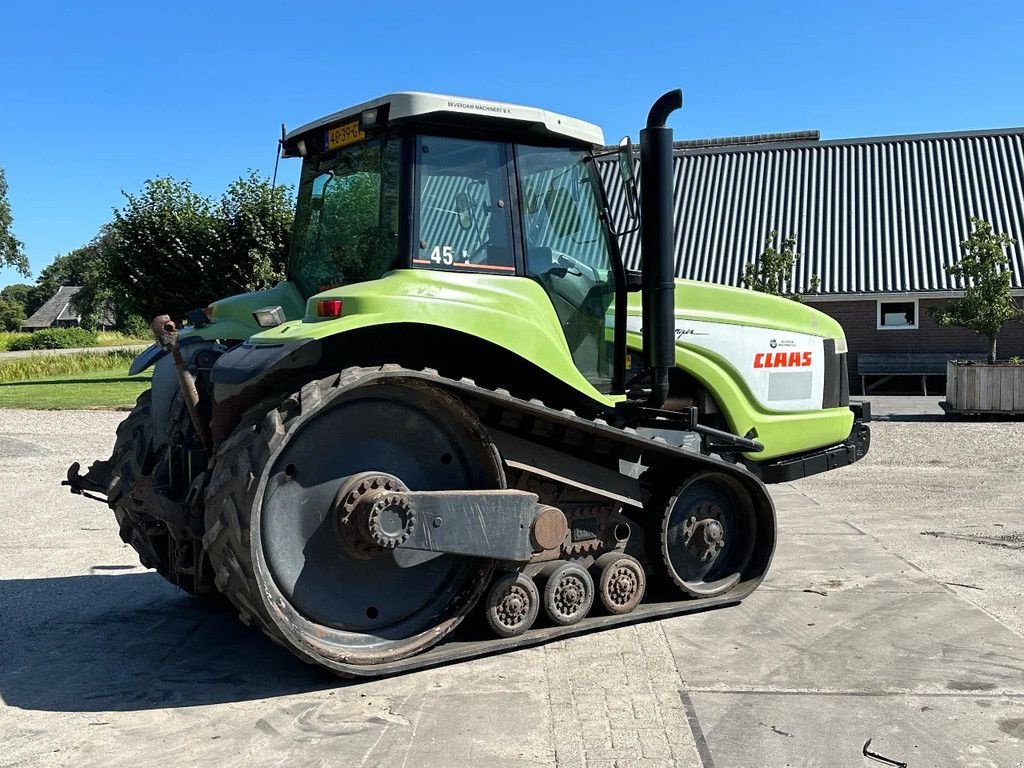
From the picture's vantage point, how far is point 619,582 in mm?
5570

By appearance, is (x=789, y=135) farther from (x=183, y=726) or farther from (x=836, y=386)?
(x=183, y=726)

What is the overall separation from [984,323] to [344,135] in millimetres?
16330

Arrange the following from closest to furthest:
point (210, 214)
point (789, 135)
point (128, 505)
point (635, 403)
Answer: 1. point (128, 505)
2. point (635, 403)
3. point (210, 214)
4. point (789, 135)

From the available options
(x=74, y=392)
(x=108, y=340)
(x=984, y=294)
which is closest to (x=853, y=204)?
(x=984, y=294)

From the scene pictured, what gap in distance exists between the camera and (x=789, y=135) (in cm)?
3166

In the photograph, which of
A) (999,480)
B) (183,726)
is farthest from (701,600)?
(999,480)

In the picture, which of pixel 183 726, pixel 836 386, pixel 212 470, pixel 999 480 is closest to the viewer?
pixel 183 726

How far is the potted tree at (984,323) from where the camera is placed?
17.3 meters

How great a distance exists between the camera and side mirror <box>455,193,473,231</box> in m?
5.24

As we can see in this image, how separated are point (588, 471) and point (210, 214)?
21532 millimetres

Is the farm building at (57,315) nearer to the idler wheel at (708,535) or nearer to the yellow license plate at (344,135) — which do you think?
the yellow license plate at (344,135)

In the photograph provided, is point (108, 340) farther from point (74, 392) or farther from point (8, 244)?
point (74, 392)

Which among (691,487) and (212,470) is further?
(691,487)

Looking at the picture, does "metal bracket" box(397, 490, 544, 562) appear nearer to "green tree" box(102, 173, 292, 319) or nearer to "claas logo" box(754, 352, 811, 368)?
"claas logo" box(754, 352, 811, 368)
